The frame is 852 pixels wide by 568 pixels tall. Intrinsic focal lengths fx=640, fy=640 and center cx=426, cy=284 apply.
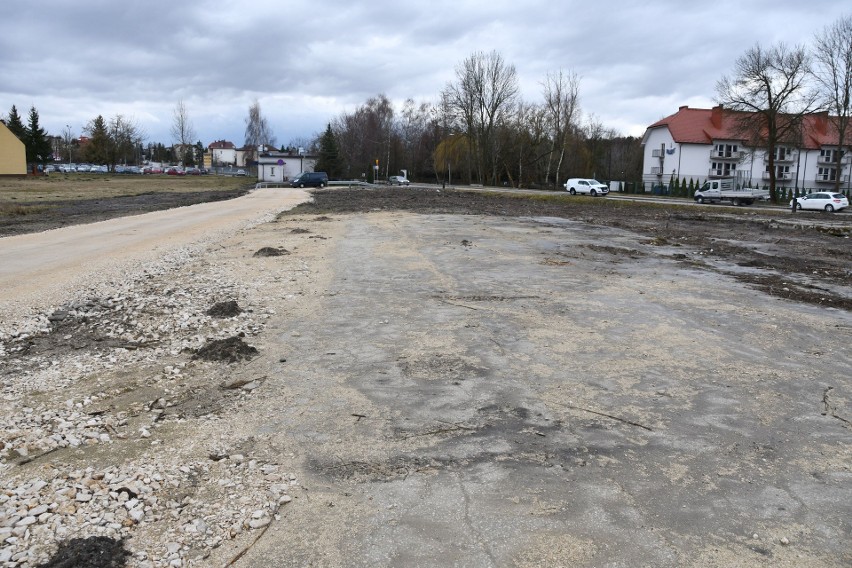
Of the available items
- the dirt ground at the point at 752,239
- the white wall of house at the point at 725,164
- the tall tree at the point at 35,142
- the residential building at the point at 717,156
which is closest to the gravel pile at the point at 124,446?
the dirt ground at the point at 752,239

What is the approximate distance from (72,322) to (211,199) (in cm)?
3829

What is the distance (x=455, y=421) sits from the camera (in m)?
5.55

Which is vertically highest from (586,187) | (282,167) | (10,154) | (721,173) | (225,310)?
(10,154)

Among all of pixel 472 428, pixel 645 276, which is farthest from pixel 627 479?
pixel 645 276

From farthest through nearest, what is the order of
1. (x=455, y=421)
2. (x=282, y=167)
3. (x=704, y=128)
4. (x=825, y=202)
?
(x=282, y=167), (x=704, y=128), (x=825, y=202), (x=455, y=421)

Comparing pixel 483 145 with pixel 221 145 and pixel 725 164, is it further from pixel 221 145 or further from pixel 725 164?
pixel 221 145

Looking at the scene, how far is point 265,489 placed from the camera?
14.2 ft

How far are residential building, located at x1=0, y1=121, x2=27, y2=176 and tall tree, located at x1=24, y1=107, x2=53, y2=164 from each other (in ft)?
70.2

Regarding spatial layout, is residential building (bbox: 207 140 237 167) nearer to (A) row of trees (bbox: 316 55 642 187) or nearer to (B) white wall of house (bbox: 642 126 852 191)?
(A) row of trees (bbox: 316 55 642 187)

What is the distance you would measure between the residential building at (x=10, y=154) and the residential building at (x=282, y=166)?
94.7 feet

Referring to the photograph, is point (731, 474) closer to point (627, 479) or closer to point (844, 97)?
point (627, 479)

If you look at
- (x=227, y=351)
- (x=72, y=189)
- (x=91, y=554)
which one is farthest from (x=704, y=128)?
(x=91, y=554)

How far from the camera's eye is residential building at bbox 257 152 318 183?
92438mm

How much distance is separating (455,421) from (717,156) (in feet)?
283
